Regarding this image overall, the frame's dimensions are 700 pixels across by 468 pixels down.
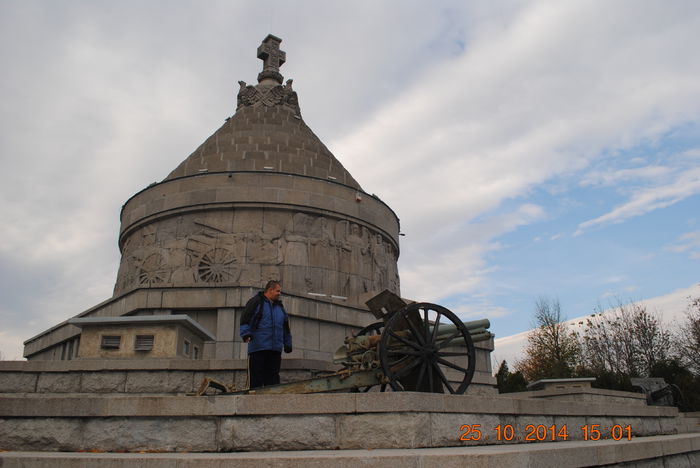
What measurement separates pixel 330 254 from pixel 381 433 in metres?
12.6

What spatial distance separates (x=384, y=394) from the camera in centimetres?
513

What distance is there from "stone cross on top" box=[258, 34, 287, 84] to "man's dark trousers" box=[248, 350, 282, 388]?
67.1ft

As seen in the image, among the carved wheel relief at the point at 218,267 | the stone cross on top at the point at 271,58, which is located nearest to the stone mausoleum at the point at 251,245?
the carved wheel relief at the point at 218,267

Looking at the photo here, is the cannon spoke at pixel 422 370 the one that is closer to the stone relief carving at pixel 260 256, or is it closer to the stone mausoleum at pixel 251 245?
the stone mausoleum at pixel 251 245

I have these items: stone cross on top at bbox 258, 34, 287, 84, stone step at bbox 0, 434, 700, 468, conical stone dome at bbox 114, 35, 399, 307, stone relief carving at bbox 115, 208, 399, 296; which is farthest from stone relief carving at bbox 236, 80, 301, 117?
stone step at bbox 0, 434, 700, 468

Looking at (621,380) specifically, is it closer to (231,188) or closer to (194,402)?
(231,188)

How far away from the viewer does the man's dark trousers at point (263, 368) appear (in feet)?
23.0

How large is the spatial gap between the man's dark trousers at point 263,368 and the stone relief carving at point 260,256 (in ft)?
29.9

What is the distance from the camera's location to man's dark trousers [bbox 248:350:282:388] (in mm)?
7016

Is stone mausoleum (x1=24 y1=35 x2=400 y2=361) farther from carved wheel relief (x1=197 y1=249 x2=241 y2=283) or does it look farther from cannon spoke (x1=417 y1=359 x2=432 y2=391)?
cannon spoke (x1=417 y1=359 x2=432 y2=391)

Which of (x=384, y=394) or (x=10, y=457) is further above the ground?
(x=384, y=394)

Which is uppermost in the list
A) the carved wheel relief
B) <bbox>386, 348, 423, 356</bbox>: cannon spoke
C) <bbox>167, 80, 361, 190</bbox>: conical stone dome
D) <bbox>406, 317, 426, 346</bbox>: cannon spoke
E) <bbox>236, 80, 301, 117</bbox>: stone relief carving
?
<bbox>236, 80, 301, 117</bbox>: stone relief carving

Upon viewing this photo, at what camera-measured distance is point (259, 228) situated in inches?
685

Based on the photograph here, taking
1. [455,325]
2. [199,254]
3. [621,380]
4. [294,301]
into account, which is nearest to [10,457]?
[455,325]
